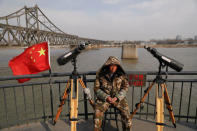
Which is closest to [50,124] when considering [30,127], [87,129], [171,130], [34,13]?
[30,127]

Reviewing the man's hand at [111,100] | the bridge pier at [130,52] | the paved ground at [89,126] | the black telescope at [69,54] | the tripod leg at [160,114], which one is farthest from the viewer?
the bridge pier at [130,52]

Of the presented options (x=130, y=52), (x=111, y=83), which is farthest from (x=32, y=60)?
(x=130, y=52)

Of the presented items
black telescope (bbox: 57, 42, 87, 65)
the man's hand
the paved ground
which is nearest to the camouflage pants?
the man's hand

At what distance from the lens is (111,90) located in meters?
2.95

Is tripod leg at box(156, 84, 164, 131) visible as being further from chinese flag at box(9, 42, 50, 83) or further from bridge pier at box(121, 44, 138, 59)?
bridge pier at box(121, 44, 138, 59)

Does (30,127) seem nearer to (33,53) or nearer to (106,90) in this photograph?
(33,53)

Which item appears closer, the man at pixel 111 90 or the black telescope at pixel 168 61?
the black telescope at pixel 168 61

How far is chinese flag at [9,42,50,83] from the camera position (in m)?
2.85

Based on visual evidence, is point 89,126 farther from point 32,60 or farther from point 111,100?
point 32,60

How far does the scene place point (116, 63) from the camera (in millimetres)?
2857

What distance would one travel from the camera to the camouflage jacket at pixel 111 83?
2.86 meters

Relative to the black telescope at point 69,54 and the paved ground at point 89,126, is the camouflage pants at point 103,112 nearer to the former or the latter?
the paved ground at point 89,126

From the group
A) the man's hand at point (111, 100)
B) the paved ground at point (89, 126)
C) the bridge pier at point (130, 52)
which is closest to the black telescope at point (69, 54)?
the man's hand at point (111, 100)

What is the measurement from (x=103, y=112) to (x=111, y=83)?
639 mm
